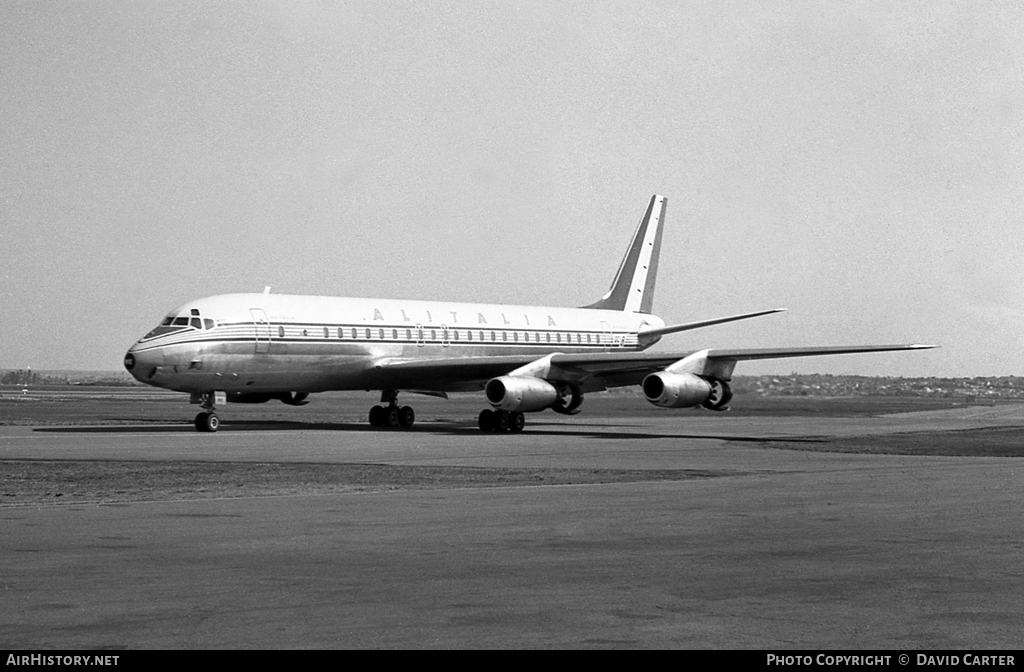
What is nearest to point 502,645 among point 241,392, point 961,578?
point 961,578

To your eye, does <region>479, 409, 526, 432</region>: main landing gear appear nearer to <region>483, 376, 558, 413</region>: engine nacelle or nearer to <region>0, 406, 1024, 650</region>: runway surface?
<region>483, 376, 558, 413</region>: engine nacelle

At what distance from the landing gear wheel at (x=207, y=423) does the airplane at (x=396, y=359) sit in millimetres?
42

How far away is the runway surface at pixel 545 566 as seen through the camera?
27.6 ft

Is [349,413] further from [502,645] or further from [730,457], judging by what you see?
[502,645]

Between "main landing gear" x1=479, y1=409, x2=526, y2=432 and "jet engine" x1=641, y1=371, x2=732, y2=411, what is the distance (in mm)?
4594

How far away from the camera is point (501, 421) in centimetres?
4197

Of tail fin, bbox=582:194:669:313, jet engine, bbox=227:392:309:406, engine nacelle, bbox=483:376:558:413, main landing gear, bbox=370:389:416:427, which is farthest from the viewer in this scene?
tail fin, bbox=582:194:669:313

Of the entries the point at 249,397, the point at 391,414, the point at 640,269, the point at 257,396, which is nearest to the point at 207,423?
the point at 257,396

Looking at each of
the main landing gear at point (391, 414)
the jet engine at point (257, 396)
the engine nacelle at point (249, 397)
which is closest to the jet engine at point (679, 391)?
the main landing gear at point (391, 414)

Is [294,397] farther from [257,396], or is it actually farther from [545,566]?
[545,566]

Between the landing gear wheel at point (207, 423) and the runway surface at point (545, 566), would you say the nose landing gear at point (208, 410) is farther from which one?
the runway surface at point (545, 566)

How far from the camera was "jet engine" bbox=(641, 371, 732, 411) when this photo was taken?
3897cm

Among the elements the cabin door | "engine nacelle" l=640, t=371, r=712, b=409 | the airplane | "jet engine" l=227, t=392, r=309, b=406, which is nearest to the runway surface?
"engine nacelle" l=640, t=371, r=712, b=409

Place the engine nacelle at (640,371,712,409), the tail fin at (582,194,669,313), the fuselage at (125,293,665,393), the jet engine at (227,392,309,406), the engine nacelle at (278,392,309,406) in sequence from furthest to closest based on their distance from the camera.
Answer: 1. the tail fin at (582,194,669,313)
2. the engine nacelle at (278,392,309,406)
3. the jet engine at (227,392,309,406)
4. the fuselage at (125,293,665,393)
5. the engine nacelle at (640,371,712,409)
